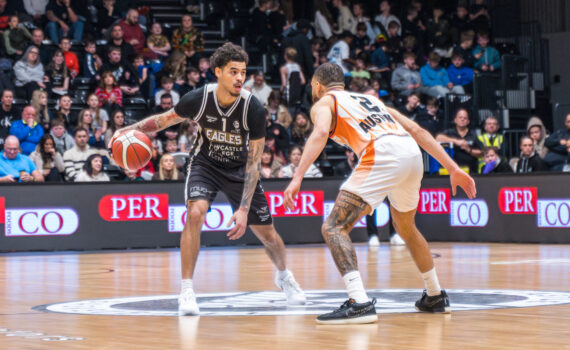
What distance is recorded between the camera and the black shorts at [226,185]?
8.34 metres

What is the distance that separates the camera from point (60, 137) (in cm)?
1823

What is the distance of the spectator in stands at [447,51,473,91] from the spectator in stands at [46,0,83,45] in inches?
344

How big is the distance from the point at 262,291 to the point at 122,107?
11.0 metres

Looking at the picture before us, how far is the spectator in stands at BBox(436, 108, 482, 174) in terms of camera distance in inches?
744

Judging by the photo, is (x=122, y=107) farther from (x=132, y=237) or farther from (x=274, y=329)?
(x=274, y=329)

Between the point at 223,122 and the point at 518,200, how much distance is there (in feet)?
34.9

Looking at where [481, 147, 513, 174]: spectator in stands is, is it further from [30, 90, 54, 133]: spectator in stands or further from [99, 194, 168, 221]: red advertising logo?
[30, 90, 54, 133]: spectator in stands

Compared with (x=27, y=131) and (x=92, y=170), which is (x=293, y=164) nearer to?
(x=92, y=170)

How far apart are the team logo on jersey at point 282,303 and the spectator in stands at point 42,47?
12.0 m

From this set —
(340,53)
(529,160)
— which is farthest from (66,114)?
(529,160)

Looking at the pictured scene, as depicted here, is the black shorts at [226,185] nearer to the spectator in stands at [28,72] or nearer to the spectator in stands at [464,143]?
the spectator in stands at [464,143]

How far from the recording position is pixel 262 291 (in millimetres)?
9789

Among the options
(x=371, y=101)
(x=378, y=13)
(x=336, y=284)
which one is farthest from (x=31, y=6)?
(x=371, y=101)

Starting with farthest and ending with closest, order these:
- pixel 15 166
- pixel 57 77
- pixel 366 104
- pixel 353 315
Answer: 1. pixel 57 77
2. pixel 15 166
3. pixel 366 104
4. pixel 353 315
